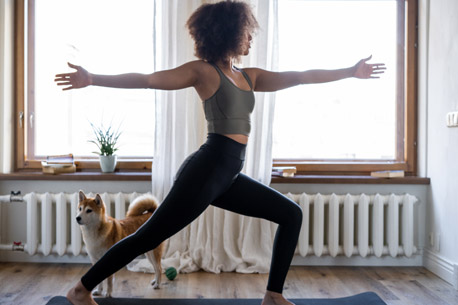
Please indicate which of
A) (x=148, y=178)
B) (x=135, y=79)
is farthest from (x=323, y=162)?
(x=135, y=79)

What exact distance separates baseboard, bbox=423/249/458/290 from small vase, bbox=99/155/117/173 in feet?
7.21

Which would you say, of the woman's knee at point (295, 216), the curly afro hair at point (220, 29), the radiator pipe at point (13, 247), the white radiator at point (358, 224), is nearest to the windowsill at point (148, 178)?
the white radiator at point (358, 224)

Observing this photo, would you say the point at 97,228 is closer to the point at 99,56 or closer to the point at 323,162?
the point at 99,56

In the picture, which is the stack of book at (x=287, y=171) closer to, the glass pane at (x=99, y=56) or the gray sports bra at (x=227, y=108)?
the glass pane at (x=99, y=56)

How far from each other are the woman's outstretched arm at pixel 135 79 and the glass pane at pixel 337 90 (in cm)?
167

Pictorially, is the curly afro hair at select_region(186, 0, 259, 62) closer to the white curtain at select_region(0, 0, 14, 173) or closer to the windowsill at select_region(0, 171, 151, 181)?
the windowsill at select_region(0, 171, 151, 181)

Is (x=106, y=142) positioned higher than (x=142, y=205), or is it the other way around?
(x=106, y=142)

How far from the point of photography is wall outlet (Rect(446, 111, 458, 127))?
2.86 metres

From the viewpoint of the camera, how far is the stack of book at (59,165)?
326cm

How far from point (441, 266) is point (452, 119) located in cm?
92

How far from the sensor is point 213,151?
1.91m

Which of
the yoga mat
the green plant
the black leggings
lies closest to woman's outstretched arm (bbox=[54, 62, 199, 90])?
the black leggings

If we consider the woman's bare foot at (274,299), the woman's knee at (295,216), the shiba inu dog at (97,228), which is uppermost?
the woman's knee at (295,216)

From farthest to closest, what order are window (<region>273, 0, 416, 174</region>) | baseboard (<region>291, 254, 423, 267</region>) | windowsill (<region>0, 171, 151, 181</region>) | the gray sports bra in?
1. window (<region>273, 0, 416, 174</region>)
2. baseboard (<region>291, 254, 423, 267</region>)
3. windowsill (<region>0, 171, 151, 181</region>)
4. the gray sports bra
